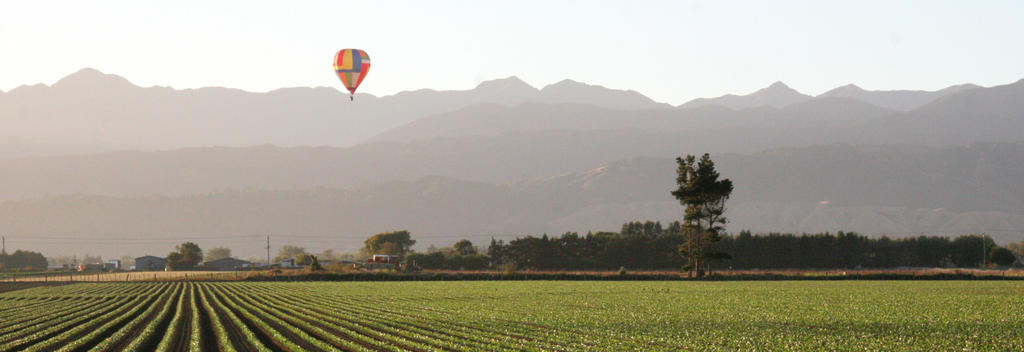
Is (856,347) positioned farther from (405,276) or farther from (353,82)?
(405,276)

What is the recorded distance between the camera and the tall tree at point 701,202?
386 ft

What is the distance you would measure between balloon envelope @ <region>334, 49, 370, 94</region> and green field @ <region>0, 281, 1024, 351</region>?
4217 cm

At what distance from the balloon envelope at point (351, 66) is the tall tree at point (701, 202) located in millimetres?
42094

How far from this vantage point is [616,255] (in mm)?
164875

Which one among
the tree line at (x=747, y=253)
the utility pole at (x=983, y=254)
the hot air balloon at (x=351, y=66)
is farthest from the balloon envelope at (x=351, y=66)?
the utility pole at (x=983, y=254)

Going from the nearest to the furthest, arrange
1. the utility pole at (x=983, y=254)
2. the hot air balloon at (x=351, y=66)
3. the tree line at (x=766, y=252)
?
1. the hot air balloon at (x=351, y=66)
2. the tree line at (x=766, y=252)
3. the utility pole at (x=983, y=254)

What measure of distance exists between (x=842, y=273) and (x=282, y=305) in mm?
81275

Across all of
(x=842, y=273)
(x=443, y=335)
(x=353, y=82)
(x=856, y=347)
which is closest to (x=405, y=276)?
(x=353, y=82)

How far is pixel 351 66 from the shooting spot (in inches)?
4094

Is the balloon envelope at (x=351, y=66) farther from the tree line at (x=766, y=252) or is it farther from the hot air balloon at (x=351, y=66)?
the tree line at (x=766, y=252)

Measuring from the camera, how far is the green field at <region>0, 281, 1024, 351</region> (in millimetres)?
35094

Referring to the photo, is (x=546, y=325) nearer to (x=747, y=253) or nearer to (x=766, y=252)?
(x=747, y=253)

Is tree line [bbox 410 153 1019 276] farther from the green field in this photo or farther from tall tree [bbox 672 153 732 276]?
the green field

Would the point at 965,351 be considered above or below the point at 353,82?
below
